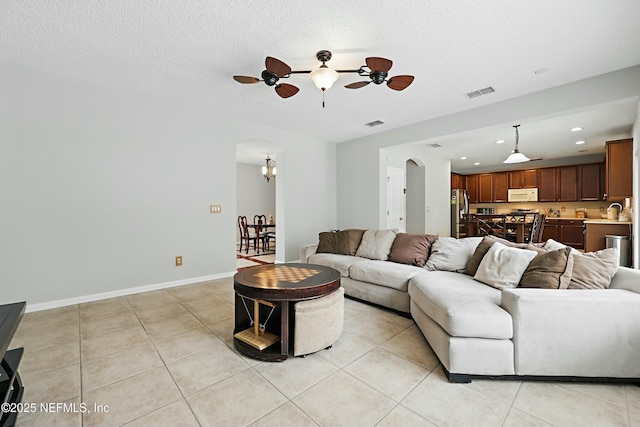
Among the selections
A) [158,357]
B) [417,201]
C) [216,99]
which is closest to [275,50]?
[216,99]

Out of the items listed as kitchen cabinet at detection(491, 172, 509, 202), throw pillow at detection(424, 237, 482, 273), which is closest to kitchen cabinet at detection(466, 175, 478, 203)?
kitchen cabinet at detection(491, 172, 509, 202)

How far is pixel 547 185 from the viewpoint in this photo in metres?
7.96

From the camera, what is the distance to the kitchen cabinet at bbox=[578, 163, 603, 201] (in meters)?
7.10

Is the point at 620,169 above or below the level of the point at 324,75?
below

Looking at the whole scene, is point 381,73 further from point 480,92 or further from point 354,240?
point 354,240

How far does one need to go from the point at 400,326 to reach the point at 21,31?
4214 millimetres

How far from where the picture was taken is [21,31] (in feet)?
7.68

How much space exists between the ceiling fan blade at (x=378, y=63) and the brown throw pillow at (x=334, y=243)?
7.59ft

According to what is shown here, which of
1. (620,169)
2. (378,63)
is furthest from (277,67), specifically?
(620,169)

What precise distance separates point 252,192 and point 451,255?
727 centimetres

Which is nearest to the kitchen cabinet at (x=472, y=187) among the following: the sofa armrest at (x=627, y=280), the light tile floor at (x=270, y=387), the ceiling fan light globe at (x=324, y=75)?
the sofa armrest at (x=627, y=280)

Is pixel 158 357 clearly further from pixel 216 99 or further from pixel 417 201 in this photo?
pixel 417 201

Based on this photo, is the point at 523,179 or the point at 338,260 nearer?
the point at 338,260

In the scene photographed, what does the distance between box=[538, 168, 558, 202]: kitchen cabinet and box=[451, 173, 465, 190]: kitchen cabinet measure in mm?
2121
